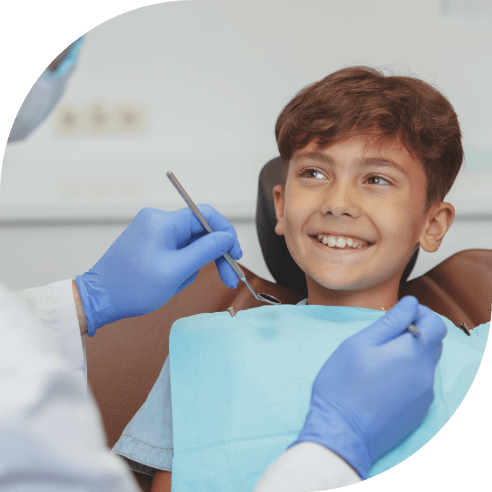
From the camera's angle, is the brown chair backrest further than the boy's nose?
Yes

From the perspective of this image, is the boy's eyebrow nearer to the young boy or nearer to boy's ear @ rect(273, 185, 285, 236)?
the young boy

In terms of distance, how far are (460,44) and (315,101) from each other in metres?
0.32

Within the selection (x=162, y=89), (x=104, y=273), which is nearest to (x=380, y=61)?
(x=162, y=89)

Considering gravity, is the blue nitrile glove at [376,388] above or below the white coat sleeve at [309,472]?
above

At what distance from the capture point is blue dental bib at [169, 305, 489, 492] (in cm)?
76

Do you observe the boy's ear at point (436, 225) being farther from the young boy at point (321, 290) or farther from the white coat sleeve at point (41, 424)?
the white coat sleeve at point (41, 424)

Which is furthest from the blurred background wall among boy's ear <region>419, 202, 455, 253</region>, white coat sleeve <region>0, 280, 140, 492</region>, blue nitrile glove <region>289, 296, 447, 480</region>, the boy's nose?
white coat sleeve <region>0, 280, 140, 492</region>

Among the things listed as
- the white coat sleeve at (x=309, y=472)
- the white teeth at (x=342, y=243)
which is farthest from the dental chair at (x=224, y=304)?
the white coat sleeve at (x=309, y=472)

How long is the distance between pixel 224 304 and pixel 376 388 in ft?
1.52

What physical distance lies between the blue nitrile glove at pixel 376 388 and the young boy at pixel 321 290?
48 mm

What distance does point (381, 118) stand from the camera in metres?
0.87

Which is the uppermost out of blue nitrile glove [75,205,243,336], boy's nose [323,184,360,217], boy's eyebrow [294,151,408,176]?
boy's eyebrow [294,151,408,176]

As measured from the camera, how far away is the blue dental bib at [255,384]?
760mm

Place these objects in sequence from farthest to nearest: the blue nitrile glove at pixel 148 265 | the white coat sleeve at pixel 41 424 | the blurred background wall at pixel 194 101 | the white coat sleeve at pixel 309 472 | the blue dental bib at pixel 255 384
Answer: the blurred background wall at pixel 194 101
the blue nitrile glove at pixel 148 265
the blue dental bib at pixel 255 384
the white coat sleeve at pixel 309 472
the white coat sleeve at pixel 41 424
